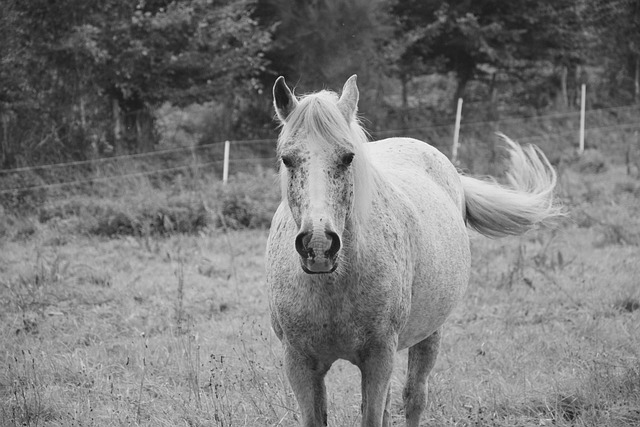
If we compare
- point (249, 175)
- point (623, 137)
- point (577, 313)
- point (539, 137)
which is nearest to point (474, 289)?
point (577, 313)

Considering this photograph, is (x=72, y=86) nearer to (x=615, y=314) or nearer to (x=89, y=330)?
(x=89, y=330)

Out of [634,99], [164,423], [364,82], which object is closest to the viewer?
[164,423]

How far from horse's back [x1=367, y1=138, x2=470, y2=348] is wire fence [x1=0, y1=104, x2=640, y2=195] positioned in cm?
748

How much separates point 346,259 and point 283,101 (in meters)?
0.76

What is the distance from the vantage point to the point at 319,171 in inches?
109

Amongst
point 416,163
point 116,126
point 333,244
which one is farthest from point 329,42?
point 333,244

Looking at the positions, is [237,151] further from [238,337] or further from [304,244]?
[304,244]

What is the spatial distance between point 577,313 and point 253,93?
419 inches

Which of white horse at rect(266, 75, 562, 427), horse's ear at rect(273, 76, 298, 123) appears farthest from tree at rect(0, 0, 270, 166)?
horse's ear at rect(273, 76, 298, 123)

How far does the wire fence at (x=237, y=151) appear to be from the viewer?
1135 cm

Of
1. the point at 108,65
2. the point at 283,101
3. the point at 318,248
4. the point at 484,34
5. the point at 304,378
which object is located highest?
the point at 484,34

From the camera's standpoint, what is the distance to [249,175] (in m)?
12.0

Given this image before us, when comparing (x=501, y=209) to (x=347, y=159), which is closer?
(x=347, y=159)

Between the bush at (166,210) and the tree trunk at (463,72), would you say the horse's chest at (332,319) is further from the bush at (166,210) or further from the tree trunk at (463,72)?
Result: the tree trunk at (463,72)
